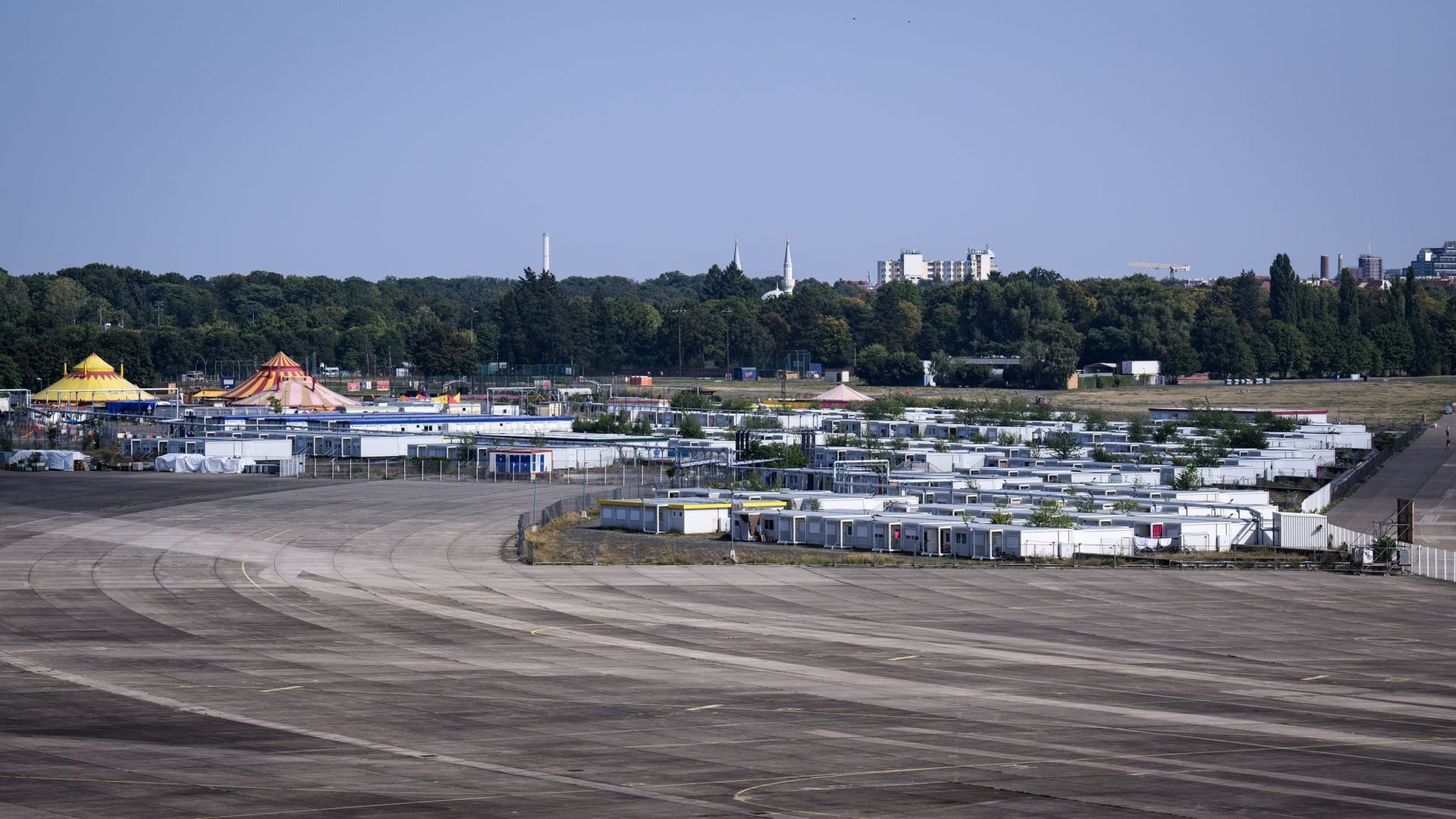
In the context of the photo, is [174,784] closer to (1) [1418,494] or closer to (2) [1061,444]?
(1) [1418,494]

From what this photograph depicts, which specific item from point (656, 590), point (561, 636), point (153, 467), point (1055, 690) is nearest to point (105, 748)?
point (561, 636)

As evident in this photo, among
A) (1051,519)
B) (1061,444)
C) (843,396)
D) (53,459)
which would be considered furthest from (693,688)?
(843,396)

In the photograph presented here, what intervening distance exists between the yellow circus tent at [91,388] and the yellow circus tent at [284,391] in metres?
12.6

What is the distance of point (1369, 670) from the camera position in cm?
3759

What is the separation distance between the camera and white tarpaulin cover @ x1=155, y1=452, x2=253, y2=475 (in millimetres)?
97938

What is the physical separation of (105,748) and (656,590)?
25681mm

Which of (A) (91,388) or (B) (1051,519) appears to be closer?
(B) (1051,519)

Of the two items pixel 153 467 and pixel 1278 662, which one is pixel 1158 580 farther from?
pixel 153 467

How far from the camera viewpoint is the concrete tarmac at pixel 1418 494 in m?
71.1

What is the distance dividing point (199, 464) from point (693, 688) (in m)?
72.0

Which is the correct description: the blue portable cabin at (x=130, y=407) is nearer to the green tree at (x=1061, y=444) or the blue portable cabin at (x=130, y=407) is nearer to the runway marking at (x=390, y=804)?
the green tree at (x=1061, y=444)

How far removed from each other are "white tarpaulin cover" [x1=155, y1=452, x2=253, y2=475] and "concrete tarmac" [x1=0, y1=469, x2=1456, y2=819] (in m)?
35.7

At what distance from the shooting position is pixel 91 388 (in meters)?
160

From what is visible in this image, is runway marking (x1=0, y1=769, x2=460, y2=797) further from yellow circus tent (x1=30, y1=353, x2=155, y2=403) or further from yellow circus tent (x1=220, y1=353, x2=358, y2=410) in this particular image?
yellow circus tent (x1=30, y1=353, x2=155, y2=403)
